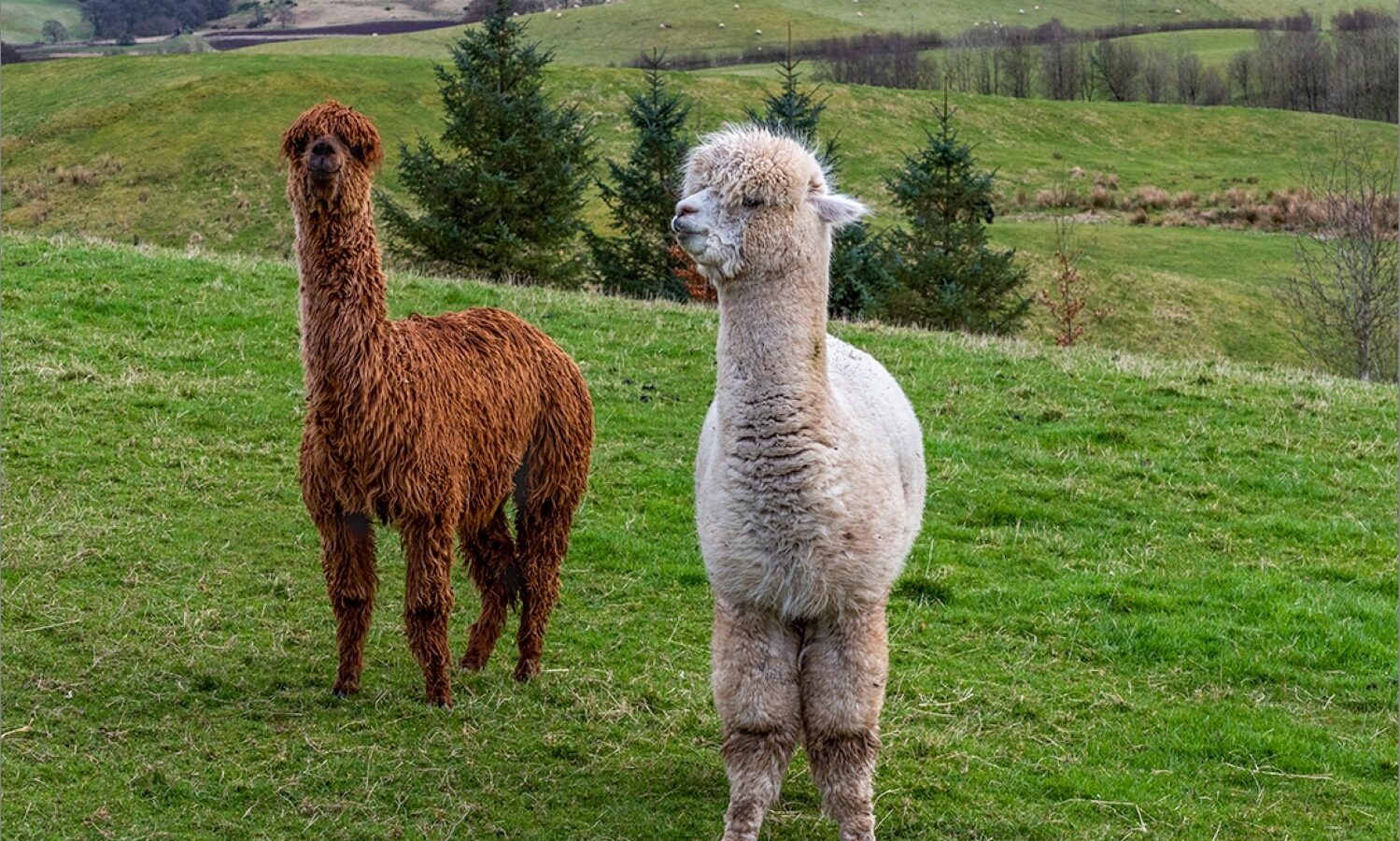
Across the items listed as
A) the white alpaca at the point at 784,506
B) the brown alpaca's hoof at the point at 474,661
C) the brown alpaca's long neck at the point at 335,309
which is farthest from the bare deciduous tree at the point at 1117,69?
the white alpaca at the point at 784,506

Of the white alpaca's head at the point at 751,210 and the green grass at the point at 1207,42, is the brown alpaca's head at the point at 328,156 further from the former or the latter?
the green grass at the point at 1207,42

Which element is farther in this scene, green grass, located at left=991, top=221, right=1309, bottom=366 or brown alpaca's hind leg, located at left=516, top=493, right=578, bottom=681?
green grass, located at left=991, top=221, right=1309, bottom=366

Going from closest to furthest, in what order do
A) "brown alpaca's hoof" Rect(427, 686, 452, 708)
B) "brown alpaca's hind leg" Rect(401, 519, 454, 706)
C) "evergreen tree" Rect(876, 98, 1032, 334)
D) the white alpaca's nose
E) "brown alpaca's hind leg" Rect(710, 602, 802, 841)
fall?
1. the white alpaca's nose
2. "brown alpaca's hind leg" Rect(710, 602, 802, 841)
3. "brown alpaca's hind leg" Rect(401, 519, 454, 706)
4. "brown alpaca's hoof" Rect(427, 686, 452, 708)
5. "evergreen tree" Rect(876, 98, 1032, 334)

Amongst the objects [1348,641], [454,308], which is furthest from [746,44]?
[1348,641]

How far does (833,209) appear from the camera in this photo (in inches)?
196

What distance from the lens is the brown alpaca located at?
616cm

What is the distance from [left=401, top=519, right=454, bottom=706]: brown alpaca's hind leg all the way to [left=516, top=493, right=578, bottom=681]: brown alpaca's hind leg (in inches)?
23.1

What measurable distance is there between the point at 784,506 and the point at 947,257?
23.4 meters

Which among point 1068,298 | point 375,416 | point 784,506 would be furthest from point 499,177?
point 784,506

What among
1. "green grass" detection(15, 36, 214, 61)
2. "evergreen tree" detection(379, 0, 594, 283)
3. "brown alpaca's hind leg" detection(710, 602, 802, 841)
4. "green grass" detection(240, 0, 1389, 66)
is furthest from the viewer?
"green grass" detection(240, 0, 1389, 66)

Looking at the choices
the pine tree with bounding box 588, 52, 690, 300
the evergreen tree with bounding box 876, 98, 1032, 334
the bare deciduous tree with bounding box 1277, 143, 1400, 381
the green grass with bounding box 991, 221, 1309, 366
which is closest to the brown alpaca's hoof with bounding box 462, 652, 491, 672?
the pine tree with bounding box 588, 52, 690, 300

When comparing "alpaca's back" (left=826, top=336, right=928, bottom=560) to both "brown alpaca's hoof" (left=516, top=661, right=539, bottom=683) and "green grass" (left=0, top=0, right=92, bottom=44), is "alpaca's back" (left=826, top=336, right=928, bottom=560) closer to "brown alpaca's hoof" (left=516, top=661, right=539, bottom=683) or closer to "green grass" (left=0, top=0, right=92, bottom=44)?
"brown alpaca's hoof" (left=516, top=661, right=539, bottom=683)

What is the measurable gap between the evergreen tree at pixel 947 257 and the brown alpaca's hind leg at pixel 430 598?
67.9 ft

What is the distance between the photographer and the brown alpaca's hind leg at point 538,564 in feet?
23.1
